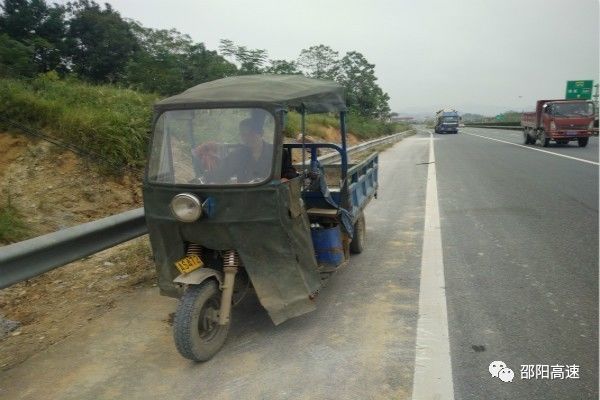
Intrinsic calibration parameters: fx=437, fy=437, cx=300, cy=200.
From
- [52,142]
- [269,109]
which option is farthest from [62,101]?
[269,109]

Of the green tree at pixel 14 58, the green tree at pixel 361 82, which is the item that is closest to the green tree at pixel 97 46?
the green tree at pixel 14 58

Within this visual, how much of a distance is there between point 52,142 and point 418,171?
9.90 meters

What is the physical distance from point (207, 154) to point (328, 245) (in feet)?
4.85

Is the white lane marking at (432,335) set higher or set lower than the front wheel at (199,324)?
lower

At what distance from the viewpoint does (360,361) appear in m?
3.12

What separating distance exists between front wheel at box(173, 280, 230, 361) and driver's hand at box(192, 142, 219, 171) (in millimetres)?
928

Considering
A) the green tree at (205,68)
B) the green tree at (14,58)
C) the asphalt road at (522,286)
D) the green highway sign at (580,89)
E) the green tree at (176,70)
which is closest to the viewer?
the asphalt road at (522,286)

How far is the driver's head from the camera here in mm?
3490

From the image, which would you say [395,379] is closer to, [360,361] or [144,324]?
[360,361]

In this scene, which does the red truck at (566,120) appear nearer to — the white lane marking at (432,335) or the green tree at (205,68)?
the green tree at (205,68)

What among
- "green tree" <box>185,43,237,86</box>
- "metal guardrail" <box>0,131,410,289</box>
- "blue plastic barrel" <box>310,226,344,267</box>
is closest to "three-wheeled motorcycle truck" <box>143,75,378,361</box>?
"blue plastic barrel" <box>310,226,344,267</box>

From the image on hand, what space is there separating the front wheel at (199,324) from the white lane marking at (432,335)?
150 cm

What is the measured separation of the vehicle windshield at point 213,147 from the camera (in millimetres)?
3459

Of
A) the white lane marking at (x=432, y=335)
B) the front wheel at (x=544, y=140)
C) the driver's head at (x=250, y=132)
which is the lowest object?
the white lane marking at (x=432, y=335)
